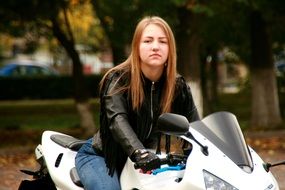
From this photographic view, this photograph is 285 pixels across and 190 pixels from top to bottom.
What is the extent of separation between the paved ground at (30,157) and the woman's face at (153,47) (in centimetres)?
408

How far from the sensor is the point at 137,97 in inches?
150

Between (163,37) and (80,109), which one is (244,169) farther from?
(80,109)

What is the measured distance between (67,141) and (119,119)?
910mm

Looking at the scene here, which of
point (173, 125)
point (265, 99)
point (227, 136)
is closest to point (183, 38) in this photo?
point (265, 99)

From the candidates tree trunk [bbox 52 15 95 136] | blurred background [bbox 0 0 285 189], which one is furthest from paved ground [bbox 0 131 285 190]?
tree trunk [bbox 52 15 95 136]

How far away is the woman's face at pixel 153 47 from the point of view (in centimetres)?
384

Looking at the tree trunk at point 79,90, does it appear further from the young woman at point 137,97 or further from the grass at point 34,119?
the young woman at point 137,97

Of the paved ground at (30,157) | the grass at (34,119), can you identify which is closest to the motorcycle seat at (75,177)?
the paved ground at (30,157)

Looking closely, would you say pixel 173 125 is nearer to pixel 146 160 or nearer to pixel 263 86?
pixel 146 160

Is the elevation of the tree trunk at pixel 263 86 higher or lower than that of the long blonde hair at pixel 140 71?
lower

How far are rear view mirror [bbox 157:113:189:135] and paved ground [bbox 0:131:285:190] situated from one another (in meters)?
4.39

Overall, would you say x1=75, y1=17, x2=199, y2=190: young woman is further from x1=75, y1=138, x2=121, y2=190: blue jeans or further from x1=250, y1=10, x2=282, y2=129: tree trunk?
x1=250, y1=10, x2=282, y2=129: tree trunk

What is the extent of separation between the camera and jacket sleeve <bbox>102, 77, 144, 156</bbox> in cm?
364

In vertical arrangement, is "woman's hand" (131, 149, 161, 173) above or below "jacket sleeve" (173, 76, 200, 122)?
below
